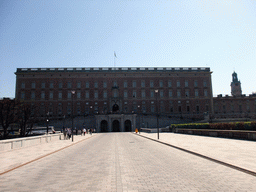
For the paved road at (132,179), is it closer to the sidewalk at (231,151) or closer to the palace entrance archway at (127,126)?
the sidewalk at (231,151)

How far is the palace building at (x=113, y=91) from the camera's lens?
67.1m

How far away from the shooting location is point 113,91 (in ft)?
225

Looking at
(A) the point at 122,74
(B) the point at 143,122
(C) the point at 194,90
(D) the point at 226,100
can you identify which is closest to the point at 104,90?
(A) the point at 122,74

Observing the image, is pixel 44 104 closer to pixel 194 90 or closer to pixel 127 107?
pixel 127 107

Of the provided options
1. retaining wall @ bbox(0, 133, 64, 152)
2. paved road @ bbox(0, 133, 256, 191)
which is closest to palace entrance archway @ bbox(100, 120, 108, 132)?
retaining wall @ bbox(0, 133, 64, 152)

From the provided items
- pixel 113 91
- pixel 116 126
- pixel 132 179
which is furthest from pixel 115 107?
pixel 132 179

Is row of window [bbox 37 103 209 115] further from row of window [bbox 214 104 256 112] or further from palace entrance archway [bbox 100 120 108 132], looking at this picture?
row of window [bbox 214 104 256 112]

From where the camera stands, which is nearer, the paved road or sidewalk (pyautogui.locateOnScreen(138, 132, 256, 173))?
the paved road

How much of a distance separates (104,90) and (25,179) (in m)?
61.9

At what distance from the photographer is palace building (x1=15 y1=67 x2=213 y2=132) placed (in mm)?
67125

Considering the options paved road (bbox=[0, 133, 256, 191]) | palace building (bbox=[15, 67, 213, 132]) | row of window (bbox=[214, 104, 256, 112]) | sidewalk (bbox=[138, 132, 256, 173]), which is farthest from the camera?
row of window (bbox=[214, 104, 256, 112])

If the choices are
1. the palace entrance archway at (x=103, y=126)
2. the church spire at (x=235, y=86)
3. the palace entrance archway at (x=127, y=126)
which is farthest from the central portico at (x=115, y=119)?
the church spire at (x=235, y=86)

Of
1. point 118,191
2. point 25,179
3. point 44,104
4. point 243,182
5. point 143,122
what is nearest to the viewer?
point 118,191

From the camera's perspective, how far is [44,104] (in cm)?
6688
